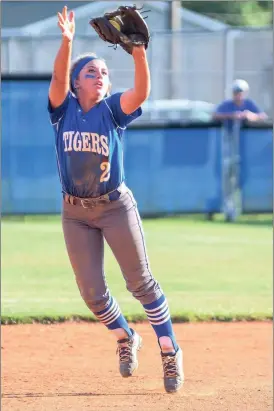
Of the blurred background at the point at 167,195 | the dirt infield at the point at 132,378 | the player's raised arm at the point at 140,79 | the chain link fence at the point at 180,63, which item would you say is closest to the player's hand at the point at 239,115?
the blurred background at the point at 167,195

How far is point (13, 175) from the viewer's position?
666 inches

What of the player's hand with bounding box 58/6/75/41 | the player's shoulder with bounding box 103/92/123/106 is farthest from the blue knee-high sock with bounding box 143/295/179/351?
the player's hand with bounding box 58/6/75/41

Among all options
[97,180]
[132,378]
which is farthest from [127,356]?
[97,180]

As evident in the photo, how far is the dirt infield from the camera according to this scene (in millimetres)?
5855

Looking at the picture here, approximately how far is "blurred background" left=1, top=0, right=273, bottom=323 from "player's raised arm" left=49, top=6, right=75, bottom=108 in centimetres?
318

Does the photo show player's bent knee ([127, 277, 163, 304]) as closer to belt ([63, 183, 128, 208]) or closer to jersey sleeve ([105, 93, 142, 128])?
belt ([63, 183, 128, 208])

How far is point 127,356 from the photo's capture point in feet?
21.3

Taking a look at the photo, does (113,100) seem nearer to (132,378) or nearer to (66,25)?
(66,25)

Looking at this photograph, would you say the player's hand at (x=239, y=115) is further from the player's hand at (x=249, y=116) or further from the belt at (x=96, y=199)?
the belt at (x=96, y=199)

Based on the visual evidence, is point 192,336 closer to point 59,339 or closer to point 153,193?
point 59,339

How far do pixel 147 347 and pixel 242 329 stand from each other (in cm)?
114

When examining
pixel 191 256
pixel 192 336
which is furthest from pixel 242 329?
pixel 191 256

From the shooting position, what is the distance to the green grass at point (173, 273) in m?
9.21

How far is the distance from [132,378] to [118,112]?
1712mm
